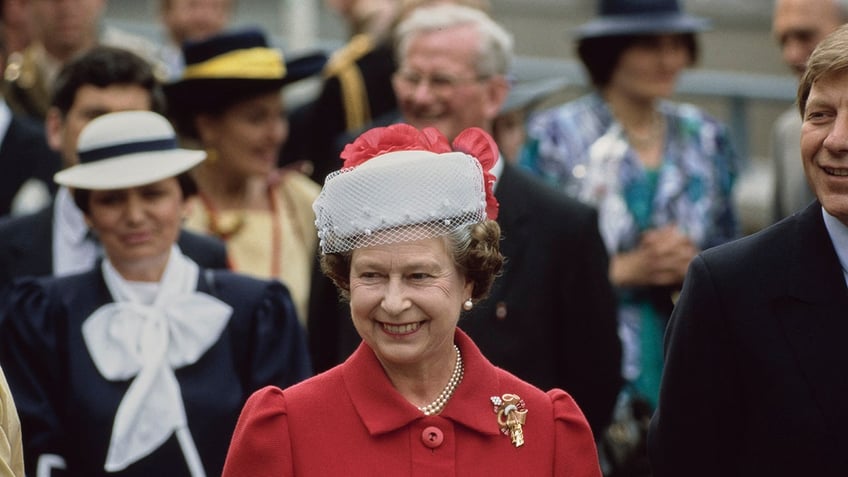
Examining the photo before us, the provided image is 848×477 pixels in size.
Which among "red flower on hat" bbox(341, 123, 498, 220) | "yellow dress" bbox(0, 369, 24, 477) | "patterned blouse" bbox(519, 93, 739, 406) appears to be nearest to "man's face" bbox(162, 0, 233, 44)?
"patterned blouse" bbox(519, 93, 739, 406)

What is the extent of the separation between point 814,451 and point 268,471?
4.06 feet

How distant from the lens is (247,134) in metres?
7.45

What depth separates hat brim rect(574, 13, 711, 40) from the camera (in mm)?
7922

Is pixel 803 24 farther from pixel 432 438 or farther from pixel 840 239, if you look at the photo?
pixel 432 438

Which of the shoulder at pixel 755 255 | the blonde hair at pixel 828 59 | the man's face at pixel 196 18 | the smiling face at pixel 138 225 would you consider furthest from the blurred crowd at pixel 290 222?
the man's face at pixel 196 18

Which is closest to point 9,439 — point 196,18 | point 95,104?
point 95,104

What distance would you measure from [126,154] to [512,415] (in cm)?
218

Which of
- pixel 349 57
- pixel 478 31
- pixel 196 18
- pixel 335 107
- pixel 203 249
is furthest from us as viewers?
pixel 196 18

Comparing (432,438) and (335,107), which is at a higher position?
(432,438)

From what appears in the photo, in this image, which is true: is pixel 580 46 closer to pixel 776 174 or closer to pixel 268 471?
pixel 776 174

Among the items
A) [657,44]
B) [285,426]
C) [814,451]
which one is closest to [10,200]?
[657,44]

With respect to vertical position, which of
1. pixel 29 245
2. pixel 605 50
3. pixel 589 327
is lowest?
pixel 589 327

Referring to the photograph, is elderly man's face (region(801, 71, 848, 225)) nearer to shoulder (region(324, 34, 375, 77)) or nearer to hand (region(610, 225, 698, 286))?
hand (region(610, 225, 698, 286))

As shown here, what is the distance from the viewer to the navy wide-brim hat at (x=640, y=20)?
7930mm
